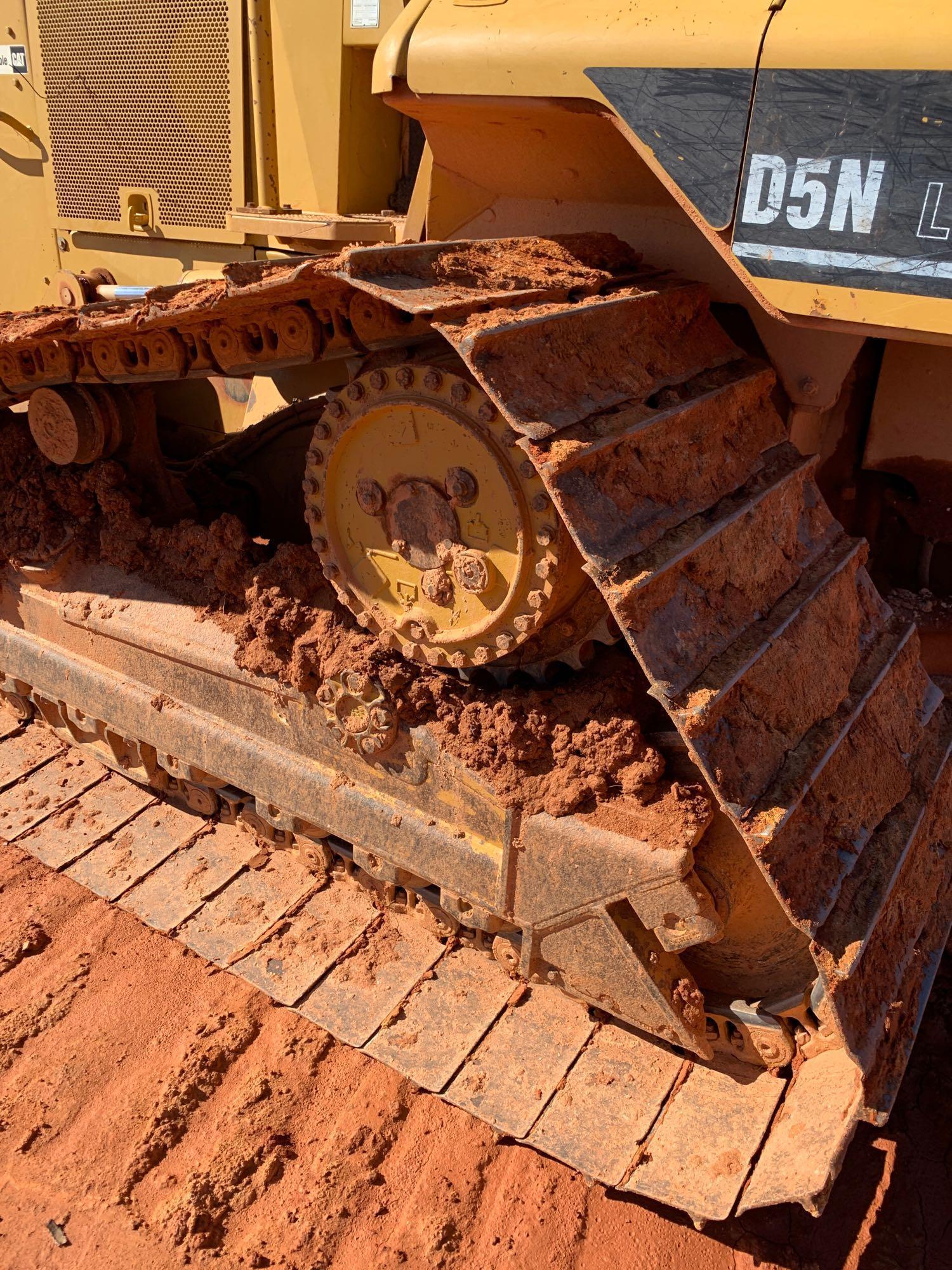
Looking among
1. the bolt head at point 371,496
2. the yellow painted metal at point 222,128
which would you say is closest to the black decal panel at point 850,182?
the bolt head at point 371,496

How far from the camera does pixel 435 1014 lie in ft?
9.09

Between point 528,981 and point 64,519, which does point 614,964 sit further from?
point 64,519

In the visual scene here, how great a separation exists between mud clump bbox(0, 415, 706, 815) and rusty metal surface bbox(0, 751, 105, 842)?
2.69 ft

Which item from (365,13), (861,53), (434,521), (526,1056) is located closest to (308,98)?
(365,13)

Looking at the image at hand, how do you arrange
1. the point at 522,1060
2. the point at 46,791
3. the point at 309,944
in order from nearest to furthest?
the point at 522,1060 → the point at 309,944 → the point at 46,791

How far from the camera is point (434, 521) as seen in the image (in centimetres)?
234

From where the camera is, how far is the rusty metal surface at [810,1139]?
2086 millimetres

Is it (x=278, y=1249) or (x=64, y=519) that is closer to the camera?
(x=278, y=1249)

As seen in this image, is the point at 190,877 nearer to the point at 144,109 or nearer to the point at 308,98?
the point at 308,98

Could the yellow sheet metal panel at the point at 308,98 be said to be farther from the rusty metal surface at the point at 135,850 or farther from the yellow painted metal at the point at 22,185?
the rusty metal surface at the point at 135,850

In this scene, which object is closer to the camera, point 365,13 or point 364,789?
point 364,789

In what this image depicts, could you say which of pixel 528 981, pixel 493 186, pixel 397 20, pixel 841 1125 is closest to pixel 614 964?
pixel 528 981

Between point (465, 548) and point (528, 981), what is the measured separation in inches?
45.0

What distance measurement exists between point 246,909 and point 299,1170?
85 centimetres
